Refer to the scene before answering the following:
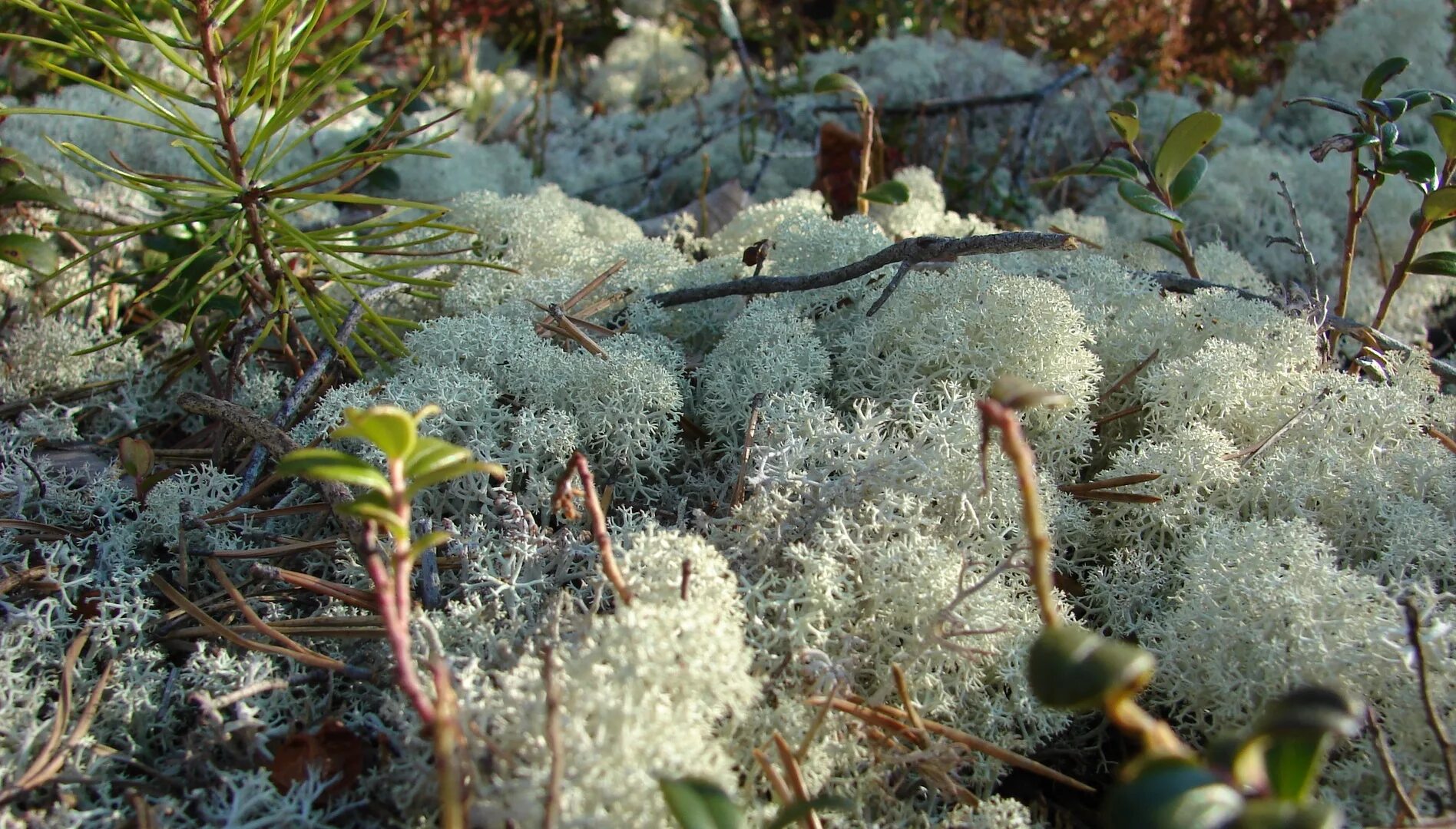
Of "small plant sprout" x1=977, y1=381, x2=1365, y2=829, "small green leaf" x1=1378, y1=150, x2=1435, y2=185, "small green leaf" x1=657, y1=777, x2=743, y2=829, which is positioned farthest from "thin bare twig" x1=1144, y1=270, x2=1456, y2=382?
"small green leaf" x1=657, y1=777, x2=743, y2=829

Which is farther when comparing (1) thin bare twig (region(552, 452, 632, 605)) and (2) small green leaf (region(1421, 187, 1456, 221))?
(2) small green leaf (region(1421, 187, 1456, 221))

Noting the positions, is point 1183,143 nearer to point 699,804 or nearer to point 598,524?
point 598,524

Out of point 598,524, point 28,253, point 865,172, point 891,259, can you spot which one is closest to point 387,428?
point 598,524

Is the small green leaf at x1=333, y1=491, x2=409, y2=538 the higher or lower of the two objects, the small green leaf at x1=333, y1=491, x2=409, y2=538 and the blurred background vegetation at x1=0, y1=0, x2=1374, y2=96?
the higher

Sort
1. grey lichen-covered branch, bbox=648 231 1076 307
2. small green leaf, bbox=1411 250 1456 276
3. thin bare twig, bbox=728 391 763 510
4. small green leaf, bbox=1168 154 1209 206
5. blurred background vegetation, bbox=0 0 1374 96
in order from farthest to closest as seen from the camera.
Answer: blurred background vegetation, bbox=0 0 1374 96, small green leaf, bbox=1168 154 1209 206, small green leaf, bbox=1411 250 1456 276, grey lichen-covered branch, bbox=648 231 1076 307, thin bare twig, bbox=728 391 763 510

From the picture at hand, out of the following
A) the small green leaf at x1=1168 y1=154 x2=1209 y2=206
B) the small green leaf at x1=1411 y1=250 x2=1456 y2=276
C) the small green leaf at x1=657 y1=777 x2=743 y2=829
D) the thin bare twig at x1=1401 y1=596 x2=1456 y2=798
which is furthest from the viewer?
the small green leaf at x1=1168 y1=154 x2=1209 y2=206

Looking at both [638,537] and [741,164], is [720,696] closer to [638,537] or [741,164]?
[638,537]

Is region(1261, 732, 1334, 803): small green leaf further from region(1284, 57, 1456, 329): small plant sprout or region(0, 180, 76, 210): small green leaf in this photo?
region(0, 180, 76, 210): small green leaf

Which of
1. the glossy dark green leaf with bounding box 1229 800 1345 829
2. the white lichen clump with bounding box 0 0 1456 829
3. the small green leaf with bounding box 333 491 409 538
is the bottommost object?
the white lichen clump with bounding box 0 0 1456 829
